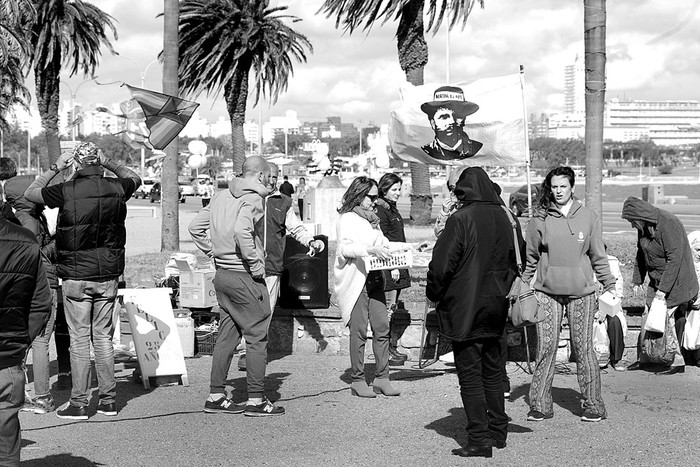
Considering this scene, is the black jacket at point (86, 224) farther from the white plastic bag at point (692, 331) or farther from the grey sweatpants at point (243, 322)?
the white plastic bag at point (692, 331)

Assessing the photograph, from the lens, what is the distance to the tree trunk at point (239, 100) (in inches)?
1043

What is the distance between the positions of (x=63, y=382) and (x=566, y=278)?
4305 mm

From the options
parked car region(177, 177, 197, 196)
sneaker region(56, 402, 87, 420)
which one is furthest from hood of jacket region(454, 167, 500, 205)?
parked car region(177, 177, 197, 196)

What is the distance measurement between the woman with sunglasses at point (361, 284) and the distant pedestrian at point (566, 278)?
4.41 feet

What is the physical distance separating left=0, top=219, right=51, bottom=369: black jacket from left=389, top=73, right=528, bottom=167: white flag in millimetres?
6795

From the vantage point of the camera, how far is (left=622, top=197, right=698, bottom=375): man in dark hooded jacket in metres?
8.34

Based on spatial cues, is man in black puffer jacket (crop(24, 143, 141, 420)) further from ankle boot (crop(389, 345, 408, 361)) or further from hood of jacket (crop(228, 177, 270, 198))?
ankle boot (crop(389, 345, 408, 361))

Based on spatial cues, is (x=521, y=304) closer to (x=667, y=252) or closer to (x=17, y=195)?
(x=667, y=252)

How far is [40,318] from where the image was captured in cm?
471

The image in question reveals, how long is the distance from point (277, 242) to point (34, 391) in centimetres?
259

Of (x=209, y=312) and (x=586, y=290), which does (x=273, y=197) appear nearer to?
(x=209, y=312)

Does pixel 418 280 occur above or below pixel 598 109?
below

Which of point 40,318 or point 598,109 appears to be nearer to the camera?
point 40,318

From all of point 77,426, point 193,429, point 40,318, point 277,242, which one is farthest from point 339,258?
point 40,318
